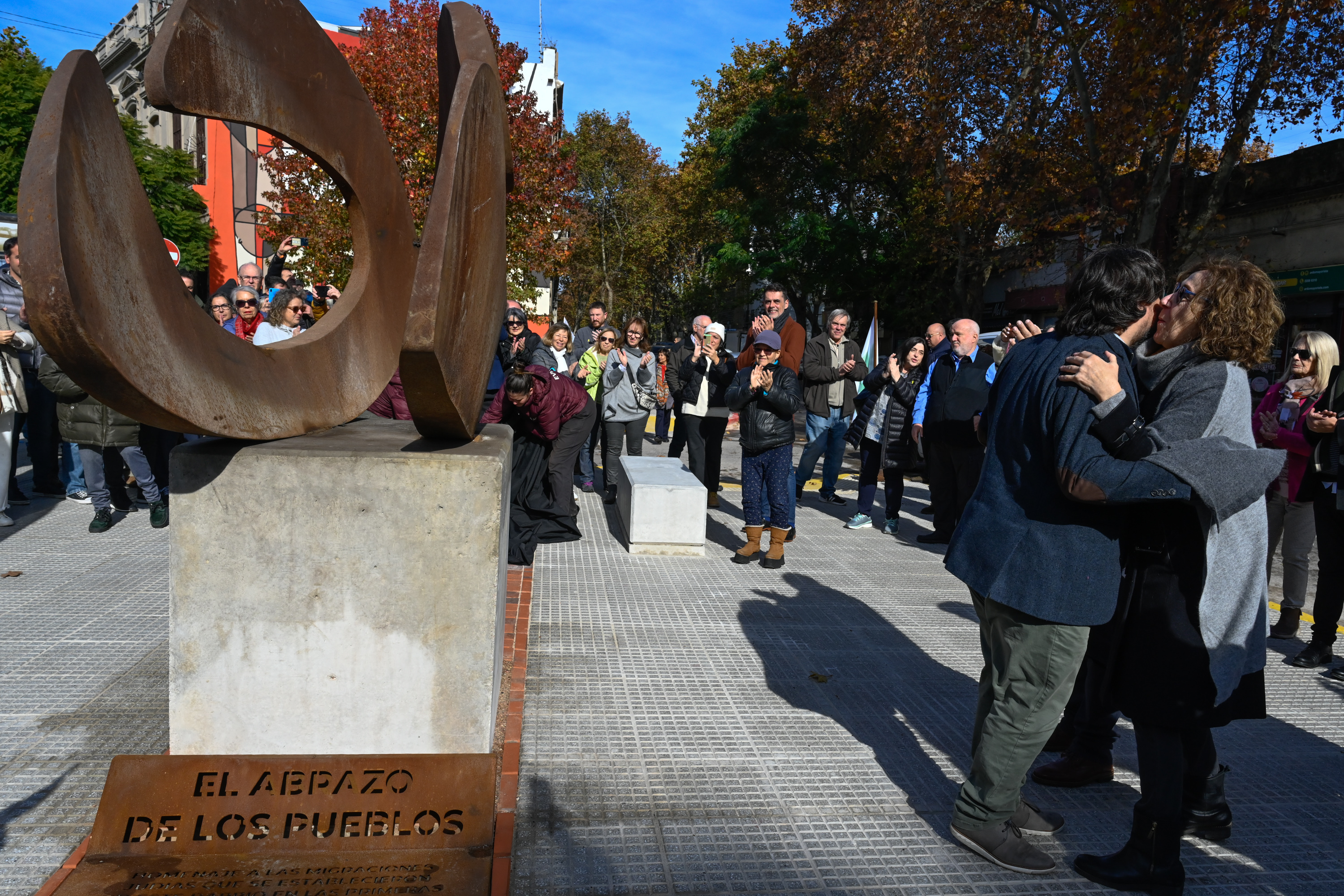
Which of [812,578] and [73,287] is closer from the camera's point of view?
[73,287]

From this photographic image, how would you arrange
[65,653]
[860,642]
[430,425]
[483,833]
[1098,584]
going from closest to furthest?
[483,833] < [1098,584] < [430,425] < [65,653] < [860,642]

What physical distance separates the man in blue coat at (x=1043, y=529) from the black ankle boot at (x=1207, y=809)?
648 millimetres

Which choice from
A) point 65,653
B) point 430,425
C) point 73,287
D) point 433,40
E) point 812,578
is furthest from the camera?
point 433,40

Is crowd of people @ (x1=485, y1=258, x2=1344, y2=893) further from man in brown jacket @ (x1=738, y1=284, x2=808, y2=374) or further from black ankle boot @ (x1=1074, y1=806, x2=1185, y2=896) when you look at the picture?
man in brown jacket @ (x1=738, y1=284, x2=808, y2=374)

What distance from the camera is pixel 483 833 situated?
2.54m

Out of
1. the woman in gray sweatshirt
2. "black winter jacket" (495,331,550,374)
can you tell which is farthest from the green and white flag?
"black winter jacket" (495,331,550,374)

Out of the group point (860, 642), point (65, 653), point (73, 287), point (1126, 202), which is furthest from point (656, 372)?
point (1126, 202)

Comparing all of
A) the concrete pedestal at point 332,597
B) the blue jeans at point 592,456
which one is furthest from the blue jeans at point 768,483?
the concrete pedestal at point 332,597

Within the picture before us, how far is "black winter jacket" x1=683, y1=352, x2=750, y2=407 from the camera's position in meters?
8.48

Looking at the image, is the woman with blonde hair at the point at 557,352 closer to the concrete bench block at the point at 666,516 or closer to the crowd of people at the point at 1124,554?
the concrete bench block at the point at 666,516

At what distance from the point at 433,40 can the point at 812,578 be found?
12770 mm

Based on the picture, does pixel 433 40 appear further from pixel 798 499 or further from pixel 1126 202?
pixel 1126 202

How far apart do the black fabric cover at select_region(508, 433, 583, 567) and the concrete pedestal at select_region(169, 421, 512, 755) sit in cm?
324

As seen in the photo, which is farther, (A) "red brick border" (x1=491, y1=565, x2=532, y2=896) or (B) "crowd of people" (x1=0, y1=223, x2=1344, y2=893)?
(A) "red brick border" (x1=491, y1=565, x2=532, y2=896)
